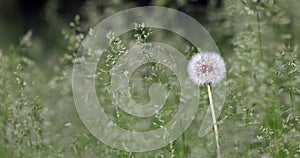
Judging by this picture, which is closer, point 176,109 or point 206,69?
point 206,69

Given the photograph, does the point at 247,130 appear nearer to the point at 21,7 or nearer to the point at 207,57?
the point at 207,57

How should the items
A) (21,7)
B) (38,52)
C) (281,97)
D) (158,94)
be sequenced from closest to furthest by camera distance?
(158,94), (281,97), (38,52), (21,7)

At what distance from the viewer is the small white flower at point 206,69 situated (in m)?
2.21

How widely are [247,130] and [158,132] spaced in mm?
301

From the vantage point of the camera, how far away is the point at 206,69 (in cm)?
225

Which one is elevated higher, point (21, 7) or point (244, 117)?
point (21, 7)

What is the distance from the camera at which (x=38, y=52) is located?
4.85 meters

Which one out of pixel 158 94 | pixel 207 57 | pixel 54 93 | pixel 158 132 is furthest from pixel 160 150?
pixel 54 93

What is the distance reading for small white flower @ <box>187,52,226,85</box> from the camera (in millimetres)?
2209

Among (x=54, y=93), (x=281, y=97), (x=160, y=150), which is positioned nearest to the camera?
(x=160, y=150)

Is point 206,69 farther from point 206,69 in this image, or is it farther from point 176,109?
point 176,109

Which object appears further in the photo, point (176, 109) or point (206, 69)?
point (176, 109)

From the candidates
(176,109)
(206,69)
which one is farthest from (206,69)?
(176,109)

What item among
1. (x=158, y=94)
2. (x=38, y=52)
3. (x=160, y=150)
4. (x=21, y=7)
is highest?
(x=21, y=7)
